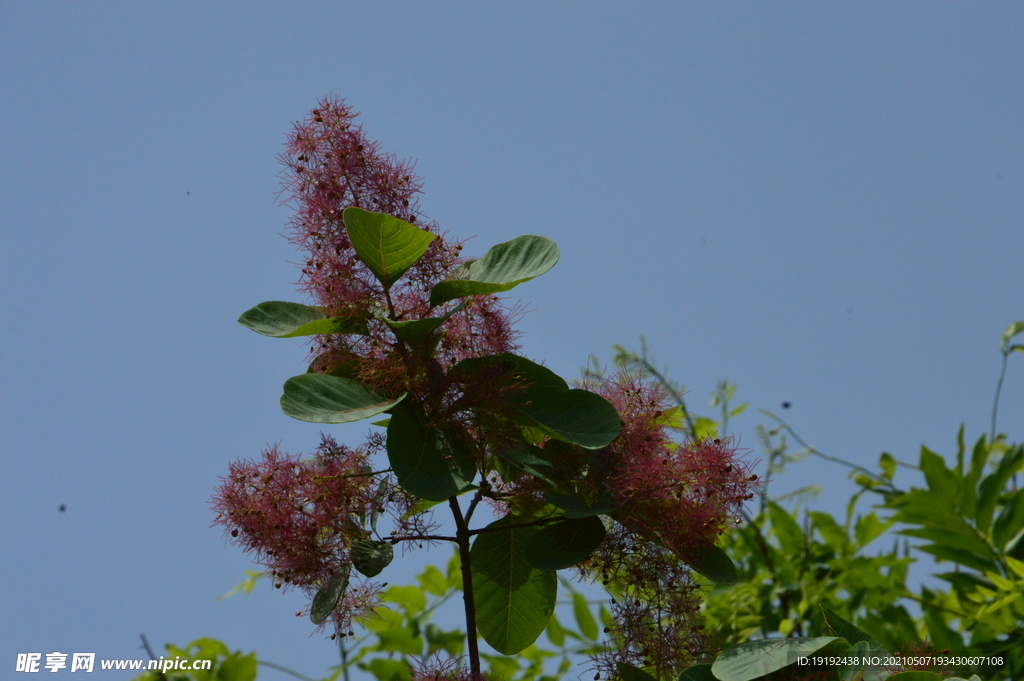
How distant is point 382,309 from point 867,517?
7.23ft

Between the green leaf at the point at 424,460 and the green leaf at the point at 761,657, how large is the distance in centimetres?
47

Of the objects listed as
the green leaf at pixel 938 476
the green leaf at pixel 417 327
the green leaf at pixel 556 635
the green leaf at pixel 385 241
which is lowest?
the green leaf at pixel 556 635

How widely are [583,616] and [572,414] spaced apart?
5.77 ft

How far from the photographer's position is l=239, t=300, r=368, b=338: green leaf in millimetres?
1467

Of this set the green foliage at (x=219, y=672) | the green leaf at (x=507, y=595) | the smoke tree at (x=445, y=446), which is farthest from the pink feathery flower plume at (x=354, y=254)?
the green foliage at (x=219, y=672)

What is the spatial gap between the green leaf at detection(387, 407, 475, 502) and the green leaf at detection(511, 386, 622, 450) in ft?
0.43

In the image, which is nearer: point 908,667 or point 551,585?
point 908,667

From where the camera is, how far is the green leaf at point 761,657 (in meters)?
1.30

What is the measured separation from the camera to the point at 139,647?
2.14 meters

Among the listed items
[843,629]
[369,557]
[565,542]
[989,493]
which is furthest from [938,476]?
[369,557]

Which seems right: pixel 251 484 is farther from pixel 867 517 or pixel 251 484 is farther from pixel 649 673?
pixel 867 517

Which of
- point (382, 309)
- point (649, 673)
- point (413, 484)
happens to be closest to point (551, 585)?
point (649, 673)

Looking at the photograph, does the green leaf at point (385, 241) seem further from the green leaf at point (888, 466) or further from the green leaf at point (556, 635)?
the green leaf at point (888, 466)

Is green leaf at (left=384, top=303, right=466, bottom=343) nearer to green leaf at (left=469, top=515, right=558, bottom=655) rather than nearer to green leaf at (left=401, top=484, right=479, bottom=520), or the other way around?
green leaf at (left=401, top=484, right=479, bottom=520)
